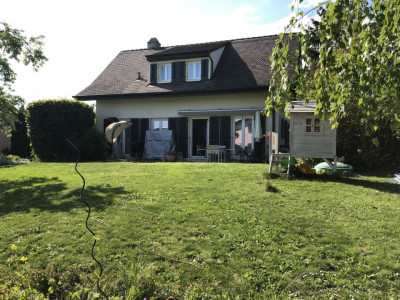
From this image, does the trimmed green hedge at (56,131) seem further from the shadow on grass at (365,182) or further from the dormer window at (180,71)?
the shadow on grass at (365,182)

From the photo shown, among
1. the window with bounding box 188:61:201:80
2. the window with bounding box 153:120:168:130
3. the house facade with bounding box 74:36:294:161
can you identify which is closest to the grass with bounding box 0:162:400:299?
the house facade with bounding box 74:36:294:161

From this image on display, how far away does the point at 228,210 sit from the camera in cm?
522

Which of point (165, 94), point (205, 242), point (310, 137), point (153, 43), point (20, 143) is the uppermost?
point (153, 43)

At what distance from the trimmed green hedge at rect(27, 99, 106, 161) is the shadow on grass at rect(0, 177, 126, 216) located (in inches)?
280

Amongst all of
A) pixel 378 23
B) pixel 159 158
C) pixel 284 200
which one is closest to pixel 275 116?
pixel 159 158

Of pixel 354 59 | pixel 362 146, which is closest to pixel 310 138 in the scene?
A: pixel 362 146

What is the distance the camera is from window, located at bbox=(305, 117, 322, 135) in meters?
8.91

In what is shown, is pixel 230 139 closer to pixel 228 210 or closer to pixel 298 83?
pixel 228 210

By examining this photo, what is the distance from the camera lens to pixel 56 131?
15.1 m

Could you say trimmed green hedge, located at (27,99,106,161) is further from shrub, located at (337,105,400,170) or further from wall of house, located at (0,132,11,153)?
shrub, located at (337,105,400,170)

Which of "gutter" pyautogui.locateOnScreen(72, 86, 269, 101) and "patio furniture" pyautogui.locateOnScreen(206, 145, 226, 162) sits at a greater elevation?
"gutter" pyautogui.locateOnScreen(72, 86, 269, 101)

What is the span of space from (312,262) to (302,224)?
111 cm

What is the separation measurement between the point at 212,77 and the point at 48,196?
1187 cm

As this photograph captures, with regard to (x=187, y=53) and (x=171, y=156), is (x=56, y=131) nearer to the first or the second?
(x=171, y=156)
